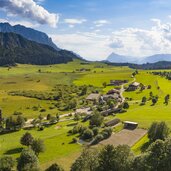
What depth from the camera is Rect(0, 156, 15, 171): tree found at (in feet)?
230

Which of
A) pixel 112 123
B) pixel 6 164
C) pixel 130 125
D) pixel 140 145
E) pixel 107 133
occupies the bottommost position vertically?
pixel 140 145

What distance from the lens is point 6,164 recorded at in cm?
7050

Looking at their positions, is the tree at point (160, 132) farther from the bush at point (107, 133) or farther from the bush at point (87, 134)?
the bush at point (87, 134)

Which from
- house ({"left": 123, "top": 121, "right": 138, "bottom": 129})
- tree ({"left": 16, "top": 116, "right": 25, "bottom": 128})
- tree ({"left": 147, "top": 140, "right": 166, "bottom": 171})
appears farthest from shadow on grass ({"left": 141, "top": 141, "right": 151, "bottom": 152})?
tree ({"left": 16, "top": 116, "right": 25, "bottom": 128})

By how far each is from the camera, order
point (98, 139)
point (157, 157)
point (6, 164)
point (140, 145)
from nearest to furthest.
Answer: point (157, 157) → point (6, 164) → point (140, 145) → point (98, 139)

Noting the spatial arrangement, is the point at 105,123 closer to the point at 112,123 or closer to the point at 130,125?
the point at 112,123

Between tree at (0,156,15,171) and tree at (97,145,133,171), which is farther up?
tree at (97,145,133,171)

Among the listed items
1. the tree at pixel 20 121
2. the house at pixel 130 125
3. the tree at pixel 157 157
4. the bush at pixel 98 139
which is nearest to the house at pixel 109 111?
the house at pixel 130 125

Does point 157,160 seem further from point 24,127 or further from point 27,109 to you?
point 27,109

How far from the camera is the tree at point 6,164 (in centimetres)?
7012

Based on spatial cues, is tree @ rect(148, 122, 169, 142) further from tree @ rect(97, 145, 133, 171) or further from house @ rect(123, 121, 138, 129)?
tree @ rect(97, 145, 133, 171)

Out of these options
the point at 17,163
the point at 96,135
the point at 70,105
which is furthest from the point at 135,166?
the point at 70,105

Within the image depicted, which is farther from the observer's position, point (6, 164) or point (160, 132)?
point (160, 132)

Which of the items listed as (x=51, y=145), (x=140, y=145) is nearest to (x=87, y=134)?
(x=51, y=145)
